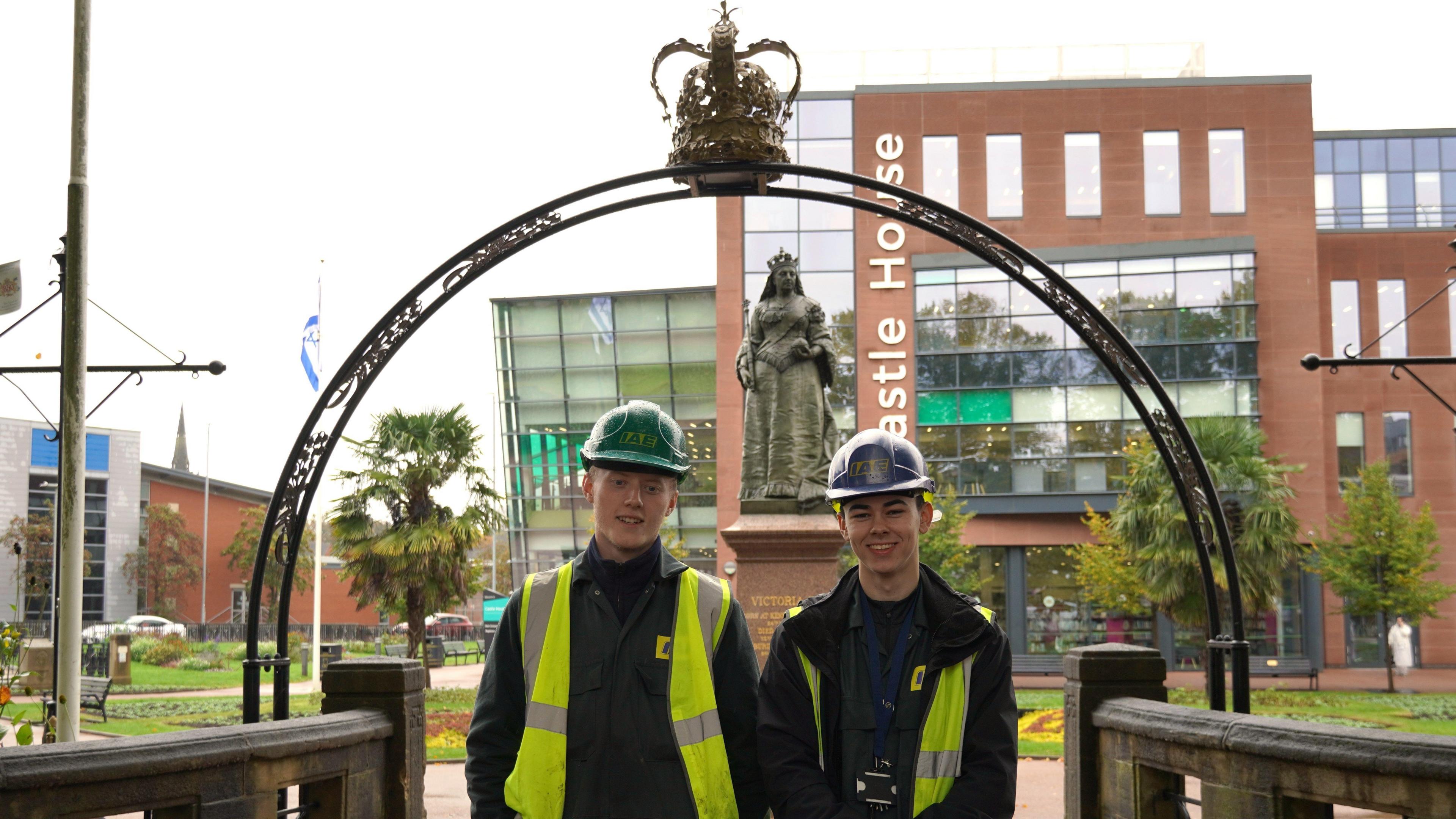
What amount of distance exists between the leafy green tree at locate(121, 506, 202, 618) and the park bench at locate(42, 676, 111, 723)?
129ft

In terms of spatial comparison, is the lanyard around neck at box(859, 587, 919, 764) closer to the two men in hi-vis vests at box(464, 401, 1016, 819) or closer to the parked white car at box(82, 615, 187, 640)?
the two men in hi-vis vests at box(464, 401, 1016, 819)

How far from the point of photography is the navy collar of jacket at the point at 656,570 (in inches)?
141

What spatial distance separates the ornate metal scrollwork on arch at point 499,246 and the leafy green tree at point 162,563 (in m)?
58.4

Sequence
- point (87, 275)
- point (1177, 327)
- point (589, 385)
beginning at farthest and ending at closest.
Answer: point (589, 385)
point (1177, 327)
point (87, 275)

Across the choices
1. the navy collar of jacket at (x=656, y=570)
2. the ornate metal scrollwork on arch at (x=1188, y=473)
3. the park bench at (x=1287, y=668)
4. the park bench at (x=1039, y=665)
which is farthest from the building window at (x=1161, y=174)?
the navy collar of jacket at (x=656, y=570)

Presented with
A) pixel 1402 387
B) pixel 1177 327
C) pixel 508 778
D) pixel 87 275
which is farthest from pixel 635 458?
pixel 1402 387

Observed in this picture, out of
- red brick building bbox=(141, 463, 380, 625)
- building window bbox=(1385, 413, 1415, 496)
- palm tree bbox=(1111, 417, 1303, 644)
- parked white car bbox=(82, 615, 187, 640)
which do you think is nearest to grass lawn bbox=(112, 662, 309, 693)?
parked white car bbox=(82, 615, 187, 640)

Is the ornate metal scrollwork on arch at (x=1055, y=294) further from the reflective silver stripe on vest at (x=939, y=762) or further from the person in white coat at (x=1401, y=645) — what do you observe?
the person in white coat at (x=1401, y=645)

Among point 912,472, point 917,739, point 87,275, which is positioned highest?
point 87,275

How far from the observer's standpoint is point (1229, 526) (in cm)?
2420

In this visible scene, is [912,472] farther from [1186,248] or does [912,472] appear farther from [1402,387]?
[1402,387]

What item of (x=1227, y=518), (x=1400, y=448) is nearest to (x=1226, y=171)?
(x=1400, y=448)

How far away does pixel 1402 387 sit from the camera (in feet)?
126

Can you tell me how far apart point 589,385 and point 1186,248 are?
22954mm
